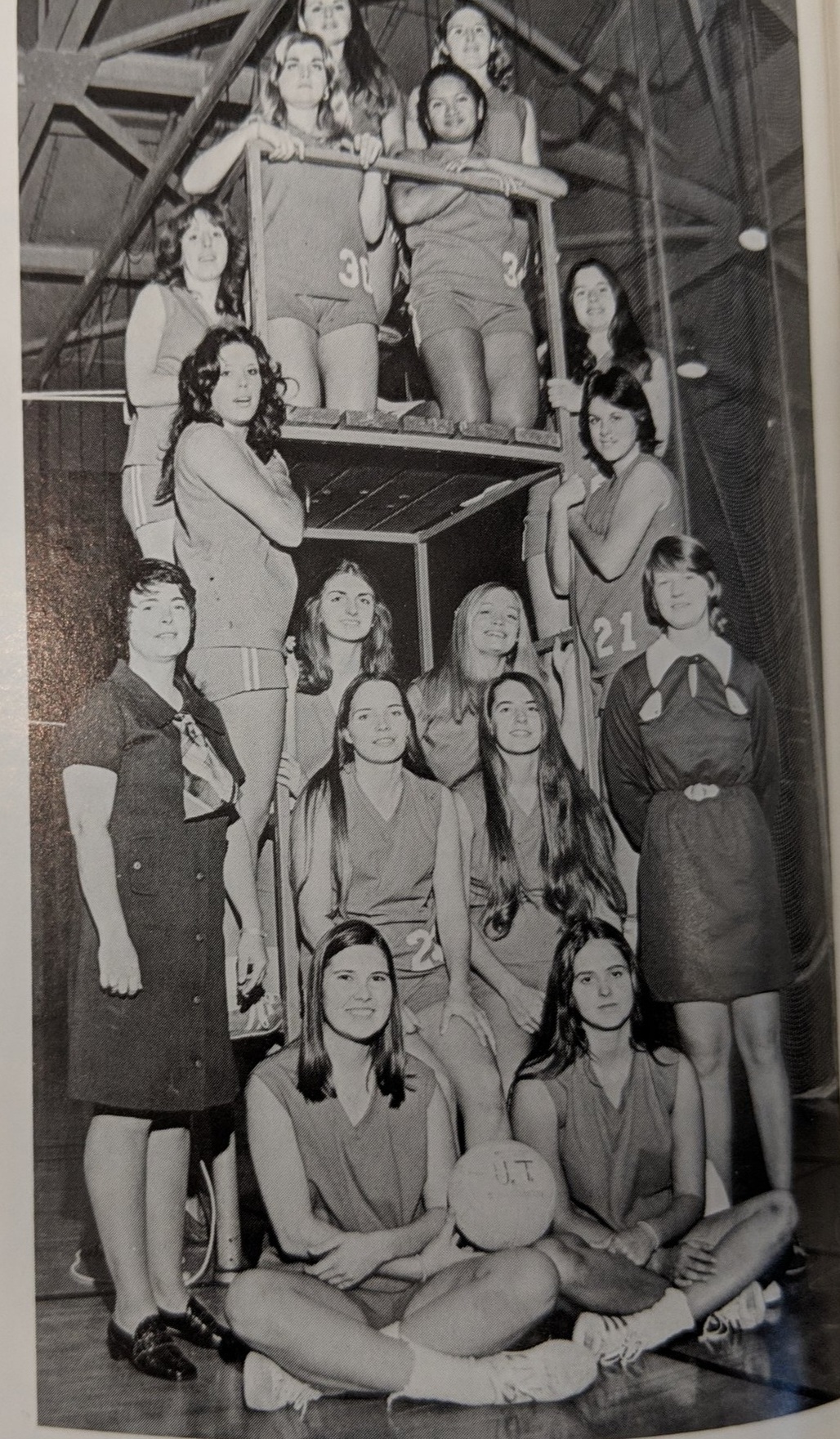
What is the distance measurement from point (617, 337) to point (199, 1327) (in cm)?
123

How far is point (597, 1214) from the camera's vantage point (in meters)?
1.49

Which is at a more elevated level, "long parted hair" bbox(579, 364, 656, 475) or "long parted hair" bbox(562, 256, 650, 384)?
"long parted hair" bbox(562, 256, 650, 384)

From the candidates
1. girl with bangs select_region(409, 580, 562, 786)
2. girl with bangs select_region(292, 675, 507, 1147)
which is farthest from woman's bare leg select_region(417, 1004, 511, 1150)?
girl with bangs select_region(409, 580, 562, 786)

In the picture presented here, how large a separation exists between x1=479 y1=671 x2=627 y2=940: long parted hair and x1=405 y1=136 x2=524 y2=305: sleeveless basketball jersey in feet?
1.57

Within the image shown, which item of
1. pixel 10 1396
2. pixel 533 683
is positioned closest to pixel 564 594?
pixel 533 683

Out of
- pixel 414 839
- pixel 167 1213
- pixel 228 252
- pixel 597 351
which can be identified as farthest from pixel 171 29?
pixel 167 1213

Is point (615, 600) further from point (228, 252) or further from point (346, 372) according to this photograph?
point (228, 252)

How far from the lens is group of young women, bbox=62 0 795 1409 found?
1.44m

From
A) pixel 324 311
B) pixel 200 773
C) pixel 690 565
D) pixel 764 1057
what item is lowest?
pixel 764 1057

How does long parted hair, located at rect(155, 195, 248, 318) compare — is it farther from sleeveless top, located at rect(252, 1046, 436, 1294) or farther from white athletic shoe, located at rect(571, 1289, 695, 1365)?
white athletic shoe, located at rect(571, 1289, 695, 1365)

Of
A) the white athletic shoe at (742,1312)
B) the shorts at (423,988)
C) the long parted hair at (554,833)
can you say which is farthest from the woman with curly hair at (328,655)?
the white athletic shoe at (742,1312)

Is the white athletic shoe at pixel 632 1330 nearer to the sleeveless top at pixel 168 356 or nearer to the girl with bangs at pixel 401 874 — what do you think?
the girl with bangs at pixel 401 874

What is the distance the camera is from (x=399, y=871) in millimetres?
1520

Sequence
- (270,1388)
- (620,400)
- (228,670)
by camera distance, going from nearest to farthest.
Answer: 1. (270,1388)
2. (228,670)
3. (620,400)
